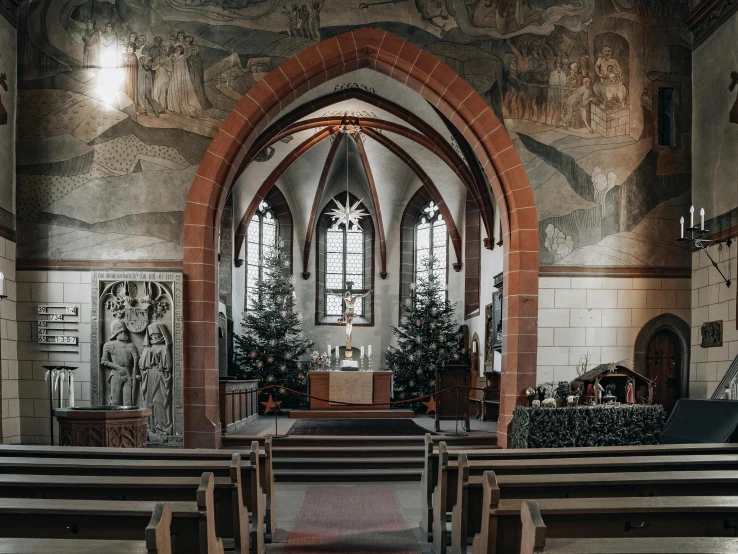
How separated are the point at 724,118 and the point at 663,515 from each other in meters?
8.77

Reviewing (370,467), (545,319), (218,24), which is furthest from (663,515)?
(218,24)

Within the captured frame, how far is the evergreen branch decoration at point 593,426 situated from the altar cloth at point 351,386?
22.1ft

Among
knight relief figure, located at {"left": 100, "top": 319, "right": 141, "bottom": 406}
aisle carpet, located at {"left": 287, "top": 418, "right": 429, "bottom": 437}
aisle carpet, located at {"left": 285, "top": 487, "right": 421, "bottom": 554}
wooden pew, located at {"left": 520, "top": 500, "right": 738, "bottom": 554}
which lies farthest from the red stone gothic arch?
wooden pew, located at {"left": 520, "top": 500, "right": 738, "bottom": 554}

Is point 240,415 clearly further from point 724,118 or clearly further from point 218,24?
point 724,118

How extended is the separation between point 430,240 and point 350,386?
6.45 metres

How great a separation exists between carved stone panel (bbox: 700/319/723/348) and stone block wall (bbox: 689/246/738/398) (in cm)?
7

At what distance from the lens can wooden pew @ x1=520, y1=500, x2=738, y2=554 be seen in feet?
10.3

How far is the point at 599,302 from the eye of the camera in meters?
12.2

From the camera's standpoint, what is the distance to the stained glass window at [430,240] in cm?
2139

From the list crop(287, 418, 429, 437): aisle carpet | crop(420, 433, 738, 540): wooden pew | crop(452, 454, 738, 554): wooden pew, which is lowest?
crop(287, 418, 429, 437): aisle carpet

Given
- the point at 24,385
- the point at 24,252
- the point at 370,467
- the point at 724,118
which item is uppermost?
the point at 724,118

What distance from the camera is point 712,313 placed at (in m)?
11.4

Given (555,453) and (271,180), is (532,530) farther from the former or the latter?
(271,180)

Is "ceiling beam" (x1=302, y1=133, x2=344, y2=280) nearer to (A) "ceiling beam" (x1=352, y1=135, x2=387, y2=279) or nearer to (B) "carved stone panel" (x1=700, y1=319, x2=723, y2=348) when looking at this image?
(A) "ceiling beam" (x1=352, y1=135, x2=387, y2=279)
